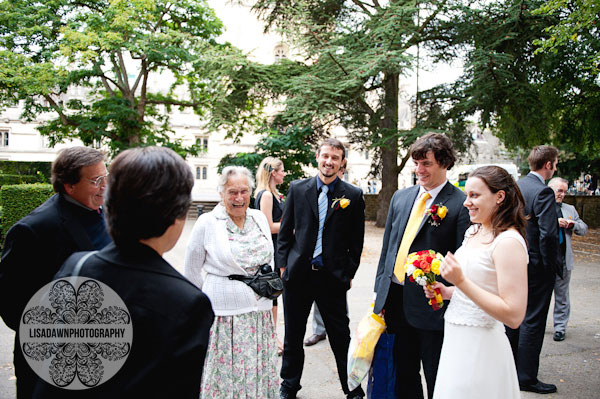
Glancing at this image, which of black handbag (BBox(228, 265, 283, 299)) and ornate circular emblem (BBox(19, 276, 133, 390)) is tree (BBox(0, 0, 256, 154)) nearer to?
black handbag (BBox(228, 265, 283, 299))

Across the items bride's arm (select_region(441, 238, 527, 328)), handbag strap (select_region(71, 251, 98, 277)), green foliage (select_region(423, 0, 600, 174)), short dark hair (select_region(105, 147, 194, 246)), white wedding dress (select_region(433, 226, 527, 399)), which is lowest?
white wedding dress (select_region(433, 226, 527, 399))

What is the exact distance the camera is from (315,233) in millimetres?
4203

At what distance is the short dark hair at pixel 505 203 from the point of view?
8.38ft

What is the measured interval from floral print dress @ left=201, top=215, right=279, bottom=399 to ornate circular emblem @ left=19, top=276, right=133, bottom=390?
192 cm

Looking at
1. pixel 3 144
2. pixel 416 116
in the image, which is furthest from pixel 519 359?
pixel 3 144

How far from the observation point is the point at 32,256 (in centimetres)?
216

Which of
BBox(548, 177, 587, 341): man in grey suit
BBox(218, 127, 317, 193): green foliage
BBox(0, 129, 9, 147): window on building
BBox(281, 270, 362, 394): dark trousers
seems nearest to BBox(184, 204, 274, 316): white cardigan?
BBox(281, 270, 362, 394): dark trousers

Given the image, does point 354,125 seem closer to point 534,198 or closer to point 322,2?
point 322,2

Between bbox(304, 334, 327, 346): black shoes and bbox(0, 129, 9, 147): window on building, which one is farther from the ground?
bbox(0, 129, 9, 147): window on building

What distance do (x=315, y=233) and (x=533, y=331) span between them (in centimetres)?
244

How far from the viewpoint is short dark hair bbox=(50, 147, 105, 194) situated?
2387 mm

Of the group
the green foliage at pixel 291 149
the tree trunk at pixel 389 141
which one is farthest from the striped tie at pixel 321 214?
the tree trunk at pixel 389 141

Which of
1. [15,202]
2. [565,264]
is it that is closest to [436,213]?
[565,264]

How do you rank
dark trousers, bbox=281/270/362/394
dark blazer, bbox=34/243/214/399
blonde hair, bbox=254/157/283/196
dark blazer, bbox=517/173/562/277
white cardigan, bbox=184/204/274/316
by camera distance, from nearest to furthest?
dark blazer, bbox=34/243/214/399 → white cardigan, bbox=184/204/274/316 → dark trousers, bbox=281/270/362/394 → dark blazer, bbox=517/173/562/277 → blonde hair, bbox=254/157/283/196
